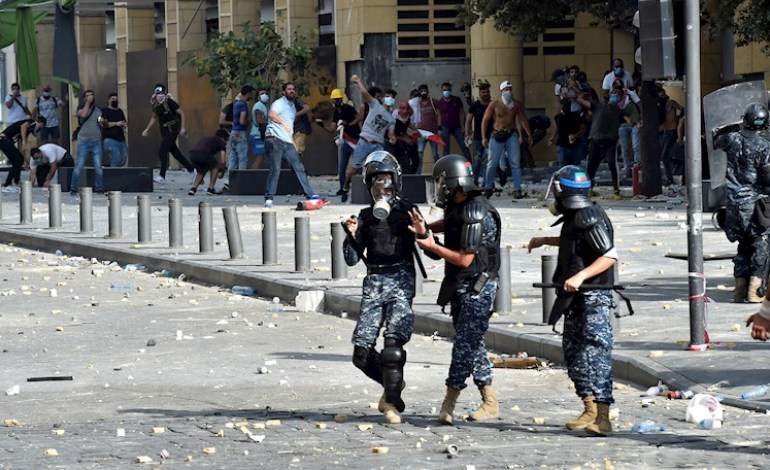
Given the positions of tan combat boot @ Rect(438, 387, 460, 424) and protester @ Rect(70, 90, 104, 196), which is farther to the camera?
protester @ Rect(70, 90, 104, 196)

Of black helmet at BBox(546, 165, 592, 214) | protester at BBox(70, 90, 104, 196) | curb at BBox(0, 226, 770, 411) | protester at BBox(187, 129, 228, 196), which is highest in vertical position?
protester at BBox(70, 90, 104, 196)

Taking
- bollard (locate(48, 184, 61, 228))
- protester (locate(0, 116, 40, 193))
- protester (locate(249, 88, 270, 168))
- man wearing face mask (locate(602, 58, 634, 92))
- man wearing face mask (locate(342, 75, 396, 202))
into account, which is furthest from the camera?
protester (locate(0, 116, 40, 193))

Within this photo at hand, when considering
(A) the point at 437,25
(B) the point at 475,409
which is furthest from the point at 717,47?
(B) the point at 475,409

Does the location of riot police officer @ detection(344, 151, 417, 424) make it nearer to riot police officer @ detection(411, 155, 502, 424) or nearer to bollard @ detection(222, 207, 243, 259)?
riot police officer @ detection(411, 155, 502, 424)

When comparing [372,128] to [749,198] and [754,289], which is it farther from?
[754,289]

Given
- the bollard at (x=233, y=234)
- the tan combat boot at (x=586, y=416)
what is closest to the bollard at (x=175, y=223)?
the bollard at (x=233, y=234)

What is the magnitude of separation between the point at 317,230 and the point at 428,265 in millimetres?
4834

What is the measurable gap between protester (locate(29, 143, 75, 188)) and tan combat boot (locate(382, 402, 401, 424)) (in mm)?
26400

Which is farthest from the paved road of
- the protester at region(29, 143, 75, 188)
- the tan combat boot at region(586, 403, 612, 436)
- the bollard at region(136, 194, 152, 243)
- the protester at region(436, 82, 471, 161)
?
the protester at region(29, 143, 75, 188)

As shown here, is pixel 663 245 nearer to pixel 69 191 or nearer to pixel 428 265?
pixel 428 265

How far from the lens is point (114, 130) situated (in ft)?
111

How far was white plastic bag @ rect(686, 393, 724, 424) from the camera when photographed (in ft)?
30.4

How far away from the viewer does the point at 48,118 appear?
138ft

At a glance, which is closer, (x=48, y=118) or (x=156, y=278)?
(x=156, y=278)
